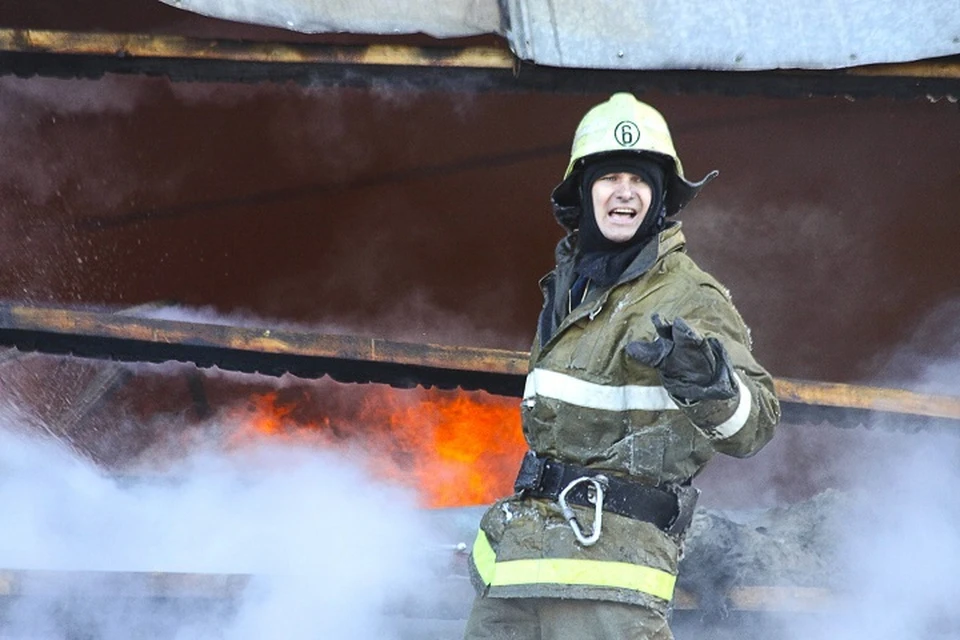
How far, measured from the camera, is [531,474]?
2.88 m

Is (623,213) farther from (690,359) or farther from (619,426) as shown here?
(690,359)

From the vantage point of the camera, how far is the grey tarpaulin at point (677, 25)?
3.94 m

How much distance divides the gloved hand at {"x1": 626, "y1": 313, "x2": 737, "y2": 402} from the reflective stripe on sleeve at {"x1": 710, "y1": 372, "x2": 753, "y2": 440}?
10 cm

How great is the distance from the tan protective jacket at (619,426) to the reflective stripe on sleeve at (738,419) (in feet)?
0.25

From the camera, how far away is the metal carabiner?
2.70 metres

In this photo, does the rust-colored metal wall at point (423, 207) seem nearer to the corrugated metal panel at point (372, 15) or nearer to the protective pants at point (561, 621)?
the corrugated metal panel at point (372, 15)

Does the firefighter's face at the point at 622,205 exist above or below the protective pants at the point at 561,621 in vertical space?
above

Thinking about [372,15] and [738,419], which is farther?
[372,15]

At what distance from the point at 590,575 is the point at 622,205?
2.98ft

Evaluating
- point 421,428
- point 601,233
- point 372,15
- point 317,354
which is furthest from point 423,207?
point 601,233

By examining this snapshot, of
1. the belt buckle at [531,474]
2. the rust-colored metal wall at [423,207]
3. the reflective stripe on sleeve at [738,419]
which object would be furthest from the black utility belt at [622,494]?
the rust-colored metal wall at [423,207]

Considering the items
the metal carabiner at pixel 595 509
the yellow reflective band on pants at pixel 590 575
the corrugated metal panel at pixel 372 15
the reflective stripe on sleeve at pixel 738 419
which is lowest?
the yellow reflective band on pants at pixel 590 575

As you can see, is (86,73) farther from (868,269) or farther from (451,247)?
(868,269)

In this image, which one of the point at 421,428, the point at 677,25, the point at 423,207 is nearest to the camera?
the point at 677,25
